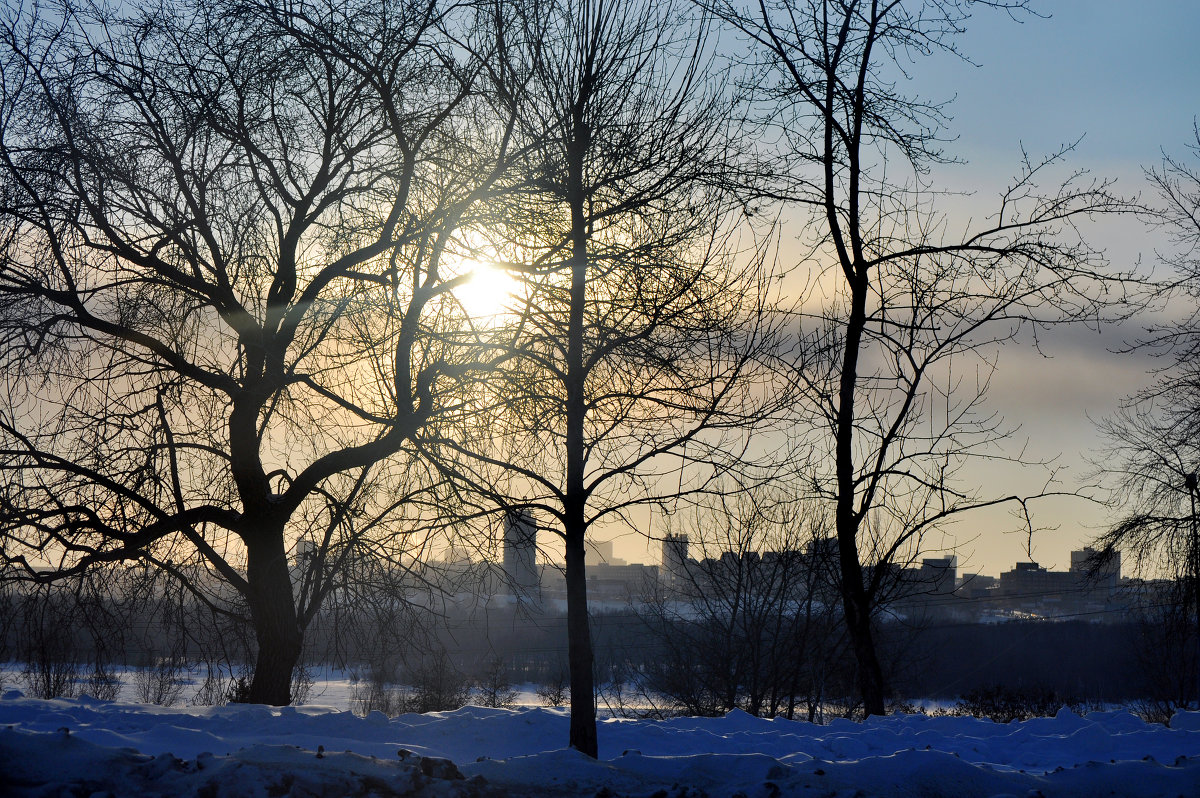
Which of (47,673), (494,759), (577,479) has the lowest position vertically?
(494,759)

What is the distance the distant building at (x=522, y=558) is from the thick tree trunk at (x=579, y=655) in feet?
1.86

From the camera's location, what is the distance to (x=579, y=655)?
644cm

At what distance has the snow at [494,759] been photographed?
4.41 meters

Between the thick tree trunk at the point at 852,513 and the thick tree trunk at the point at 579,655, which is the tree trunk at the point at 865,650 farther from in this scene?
the thick tree trunk at the point at 579,655

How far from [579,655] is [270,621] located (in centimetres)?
478

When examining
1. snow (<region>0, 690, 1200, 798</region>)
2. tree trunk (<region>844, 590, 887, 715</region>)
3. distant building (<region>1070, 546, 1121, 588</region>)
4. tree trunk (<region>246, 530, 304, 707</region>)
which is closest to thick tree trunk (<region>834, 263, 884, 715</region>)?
tree trunk (<region>844, 590, 887, 715</region>)

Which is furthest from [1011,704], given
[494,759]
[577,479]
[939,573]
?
[494,759]

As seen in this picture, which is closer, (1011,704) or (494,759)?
(494,759)

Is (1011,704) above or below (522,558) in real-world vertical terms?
below

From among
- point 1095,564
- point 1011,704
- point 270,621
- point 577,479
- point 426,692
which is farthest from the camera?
point 1011,704

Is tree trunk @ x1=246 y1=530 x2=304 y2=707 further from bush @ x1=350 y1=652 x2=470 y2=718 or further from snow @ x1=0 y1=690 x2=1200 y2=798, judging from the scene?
snow @ x1=0 y1=690 x2=1200 y2=798

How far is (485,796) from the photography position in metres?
4.56

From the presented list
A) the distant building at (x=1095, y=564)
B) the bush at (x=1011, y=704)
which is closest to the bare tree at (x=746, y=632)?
the distant building at (x=1095, y=564)

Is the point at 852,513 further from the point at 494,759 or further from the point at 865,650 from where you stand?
the point at 494,759
